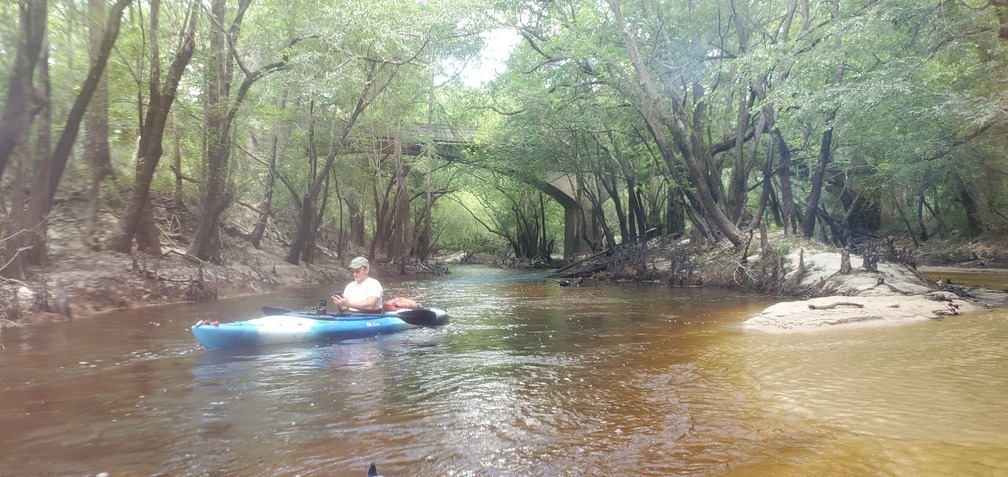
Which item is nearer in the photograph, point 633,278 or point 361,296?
point 361,296

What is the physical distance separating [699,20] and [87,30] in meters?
13.0

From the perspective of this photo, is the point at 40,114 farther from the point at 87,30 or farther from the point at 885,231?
the point at 885,231

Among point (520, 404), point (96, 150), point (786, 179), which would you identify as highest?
point (96, 150)

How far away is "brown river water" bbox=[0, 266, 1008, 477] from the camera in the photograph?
2973 mm

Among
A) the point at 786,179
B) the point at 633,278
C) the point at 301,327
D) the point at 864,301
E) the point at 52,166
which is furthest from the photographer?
the point at 633,278

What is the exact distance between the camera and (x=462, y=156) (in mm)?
22516

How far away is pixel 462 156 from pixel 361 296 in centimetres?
1528

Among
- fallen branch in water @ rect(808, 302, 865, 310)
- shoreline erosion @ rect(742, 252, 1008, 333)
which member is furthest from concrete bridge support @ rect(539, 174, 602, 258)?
fallen branch in water @ rect(808, 302, 865, 310)

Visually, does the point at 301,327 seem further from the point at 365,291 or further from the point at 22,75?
the point at 22,75

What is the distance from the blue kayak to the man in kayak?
0.54 feet

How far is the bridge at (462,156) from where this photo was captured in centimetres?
1975

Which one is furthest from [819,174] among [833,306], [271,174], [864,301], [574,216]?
[574,216]

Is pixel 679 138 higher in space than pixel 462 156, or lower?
lower

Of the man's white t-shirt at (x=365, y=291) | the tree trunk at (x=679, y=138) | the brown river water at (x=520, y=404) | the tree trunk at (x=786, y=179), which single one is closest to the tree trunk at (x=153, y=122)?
the brown river water at (x=520, y=404)
